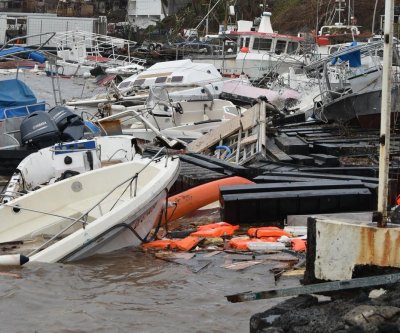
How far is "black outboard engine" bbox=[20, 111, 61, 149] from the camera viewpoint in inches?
646

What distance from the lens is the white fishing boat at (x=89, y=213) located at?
377 inches

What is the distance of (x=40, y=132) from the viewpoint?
16.5 meters

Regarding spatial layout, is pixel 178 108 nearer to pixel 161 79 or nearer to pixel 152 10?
pixel 161 79

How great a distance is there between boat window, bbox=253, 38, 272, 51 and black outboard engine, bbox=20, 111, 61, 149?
73.2 ft

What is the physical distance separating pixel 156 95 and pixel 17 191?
34.0ft

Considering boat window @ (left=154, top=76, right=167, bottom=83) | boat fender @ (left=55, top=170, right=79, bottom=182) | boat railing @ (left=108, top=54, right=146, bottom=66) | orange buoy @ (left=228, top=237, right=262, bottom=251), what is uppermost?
boat window @ (left=154, top=76, right=167, bottom=83)

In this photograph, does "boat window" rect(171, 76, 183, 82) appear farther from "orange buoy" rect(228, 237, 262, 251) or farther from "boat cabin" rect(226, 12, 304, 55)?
"orange buoy" rect(228, 237, 262, 251)

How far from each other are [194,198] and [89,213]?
1.88 metres

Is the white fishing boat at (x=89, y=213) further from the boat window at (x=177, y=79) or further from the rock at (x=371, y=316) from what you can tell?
the boat window at (x=177, y=79)

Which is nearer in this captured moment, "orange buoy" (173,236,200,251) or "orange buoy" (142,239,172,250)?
"orange buoy" (173,236,200,251)

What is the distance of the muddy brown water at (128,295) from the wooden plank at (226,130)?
7.02 m

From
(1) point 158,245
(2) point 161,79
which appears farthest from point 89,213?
(2) point 161,79

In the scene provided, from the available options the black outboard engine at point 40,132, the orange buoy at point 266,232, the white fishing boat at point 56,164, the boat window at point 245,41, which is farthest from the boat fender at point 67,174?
the boat window at point 245,41

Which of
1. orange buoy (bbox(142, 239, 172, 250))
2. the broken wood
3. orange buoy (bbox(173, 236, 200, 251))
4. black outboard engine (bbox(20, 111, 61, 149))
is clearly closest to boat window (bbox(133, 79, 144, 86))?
black outboard engine (bbox(20, 111, 61, 149))
